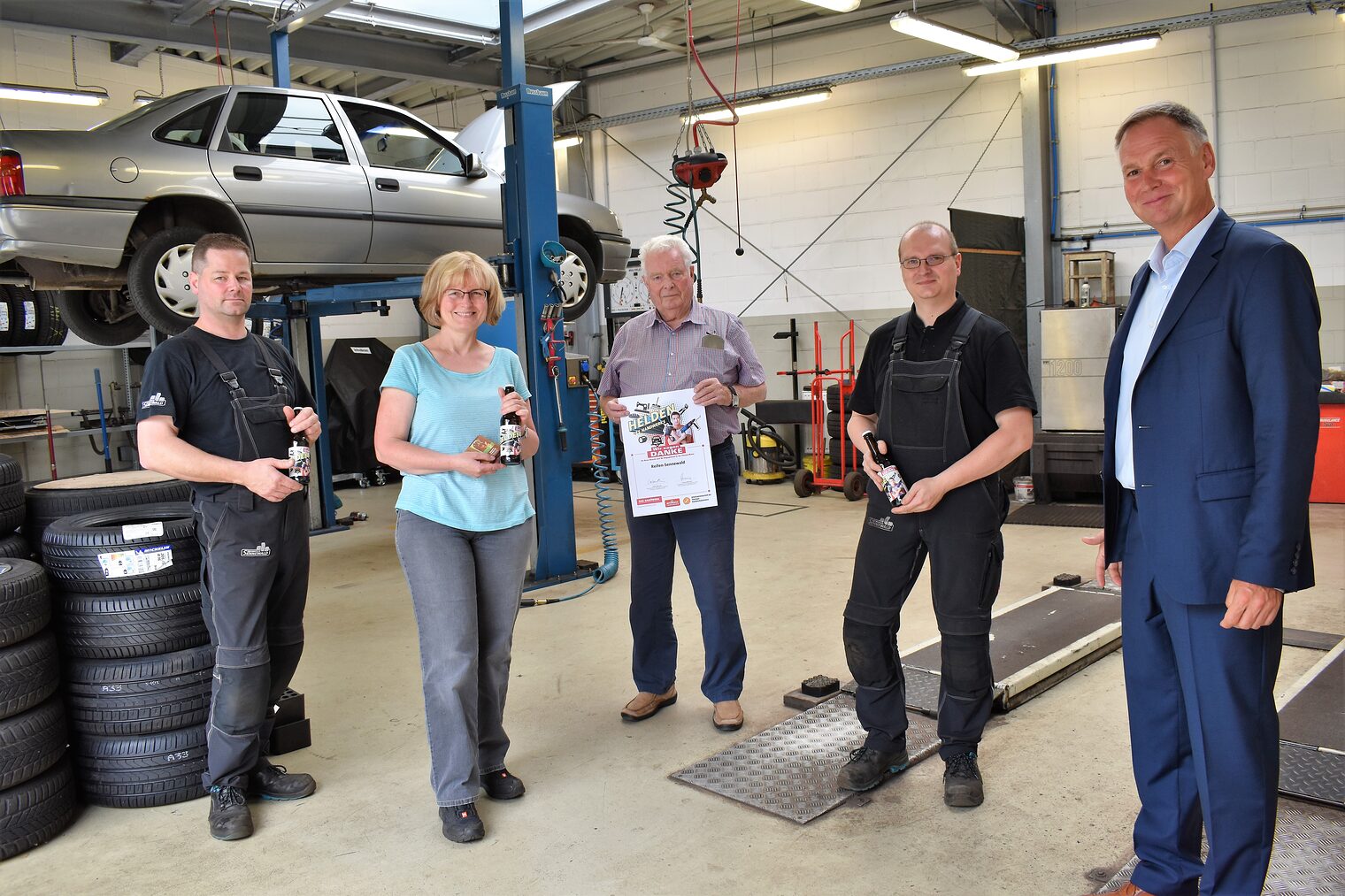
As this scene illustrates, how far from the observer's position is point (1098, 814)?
2881mm

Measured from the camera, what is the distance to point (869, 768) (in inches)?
120

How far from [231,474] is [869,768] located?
6.64ft

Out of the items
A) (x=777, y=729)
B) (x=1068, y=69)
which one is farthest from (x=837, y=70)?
(x=777, y=729)

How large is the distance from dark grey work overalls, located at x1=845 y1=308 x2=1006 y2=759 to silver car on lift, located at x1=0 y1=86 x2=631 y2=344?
13.4ft

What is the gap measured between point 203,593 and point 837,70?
9.09 m

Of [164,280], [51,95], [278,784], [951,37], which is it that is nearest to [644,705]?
[278,784]

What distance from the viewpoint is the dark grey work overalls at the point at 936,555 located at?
9.11ft

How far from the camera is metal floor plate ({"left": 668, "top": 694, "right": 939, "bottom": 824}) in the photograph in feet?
9.93

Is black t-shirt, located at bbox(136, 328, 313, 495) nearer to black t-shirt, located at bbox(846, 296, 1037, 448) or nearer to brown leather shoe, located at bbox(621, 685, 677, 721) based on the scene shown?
brown leather shoe, located at bbox(621, 685, 677, 721)

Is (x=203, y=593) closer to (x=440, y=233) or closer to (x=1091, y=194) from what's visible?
(x=440, y=233)

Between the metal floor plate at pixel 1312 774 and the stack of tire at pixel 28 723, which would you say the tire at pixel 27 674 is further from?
the metal floor plate at pixel 1312 774

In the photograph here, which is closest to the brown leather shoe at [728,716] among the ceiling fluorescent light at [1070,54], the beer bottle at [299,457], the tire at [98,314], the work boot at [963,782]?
the work boot at [963,782]

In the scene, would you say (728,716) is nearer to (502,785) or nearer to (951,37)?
(502,785)

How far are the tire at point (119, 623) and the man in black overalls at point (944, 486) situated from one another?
6.73 feet
